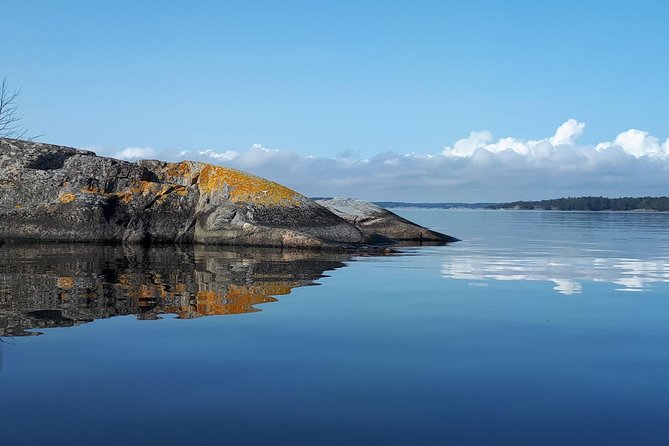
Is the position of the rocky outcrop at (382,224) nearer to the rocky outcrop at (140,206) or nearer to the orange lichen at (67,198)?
the rocky outcrop at (140,206)

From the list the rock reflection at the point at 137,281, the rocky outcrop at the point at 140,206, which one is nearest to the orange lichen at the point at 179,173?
the rocky outcrop at the point at 140,206

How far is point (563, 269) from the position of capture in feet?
34.7

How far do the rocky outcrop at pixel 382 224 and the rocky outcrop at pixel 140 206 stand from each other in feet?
7.53

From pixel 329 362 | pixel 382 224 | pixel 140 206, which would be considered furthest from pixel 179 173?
pixel 329 362

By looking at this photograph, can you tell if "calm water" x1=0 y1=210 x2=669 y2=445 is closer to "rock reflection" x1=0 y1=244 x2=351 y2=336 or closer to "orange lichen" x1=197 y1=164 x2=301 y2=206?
"rock reflection" x1=0 y1=244 x2=351 y2=336

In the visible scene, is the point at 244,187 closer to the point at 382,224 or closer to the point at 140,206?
the point at 140,206

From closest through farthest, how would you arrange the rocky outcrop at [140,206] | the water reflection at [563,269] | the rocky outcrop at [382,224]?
the water reflection at [563,269]
the rocky outcrop at [140,206]
the rocky outcrop at [382,224]

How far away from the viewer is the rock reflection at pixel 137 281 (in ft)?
18.6

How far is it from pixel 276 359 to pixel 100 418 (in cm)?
130

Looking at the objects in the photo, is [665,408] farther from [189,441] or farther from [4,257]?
[4,257]

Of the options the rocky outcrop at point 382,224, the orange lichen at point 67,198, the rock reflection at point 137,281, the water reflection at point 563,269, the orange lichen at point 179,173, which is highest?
the orange lichen at point 179,173

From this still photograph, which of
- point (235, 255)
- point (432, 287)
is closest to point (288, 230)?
point (235, 255)

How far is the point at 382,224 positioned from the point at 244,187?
4594 millimetres

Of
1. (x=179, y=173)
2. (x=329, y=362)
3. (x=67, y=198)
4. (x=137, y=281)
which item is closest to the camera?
(x=329, y=362)
